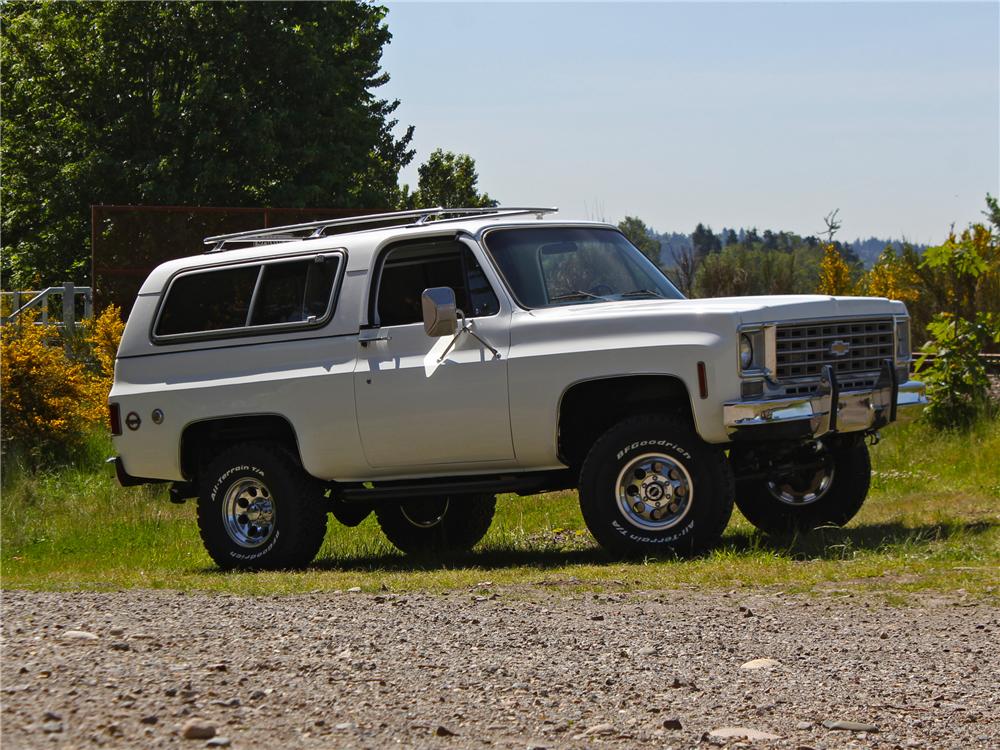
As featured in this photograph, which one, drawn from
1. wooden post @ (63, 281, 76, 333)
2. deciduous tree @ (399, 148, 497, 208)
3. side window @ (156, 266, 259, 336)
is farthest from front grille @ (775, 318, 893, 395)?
deciduous tree @ (399, 148, 497, 208)

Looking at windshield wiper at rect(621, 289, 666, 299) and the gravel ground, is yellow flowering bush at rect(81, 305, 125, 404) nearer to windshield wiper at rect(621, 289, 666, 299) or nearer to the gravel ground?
windshield wiper at rect(621, 289, 666, 299)

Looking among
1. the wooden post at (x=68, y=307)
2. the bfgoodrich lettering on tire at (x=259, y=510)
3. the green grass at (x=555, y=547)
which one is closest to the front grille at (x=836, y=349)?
the green grass at (x=555, y=547)

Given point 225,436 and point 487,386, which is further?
point 225,436

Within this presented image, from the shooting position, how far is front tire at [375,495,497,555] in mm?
11484

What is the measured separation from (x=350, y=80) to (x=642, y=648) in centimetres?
3674

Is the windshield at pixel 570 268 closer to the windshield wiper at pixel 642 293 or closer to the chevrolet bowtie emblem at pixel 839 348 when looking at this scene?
the windshield wiper at pixel 642 293

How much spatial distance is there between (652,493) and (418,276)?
2.19 metres

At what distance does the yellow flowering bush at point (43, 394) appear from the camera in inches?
690

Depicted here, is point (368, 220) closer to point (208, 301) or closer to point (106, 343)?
point (208, 301)

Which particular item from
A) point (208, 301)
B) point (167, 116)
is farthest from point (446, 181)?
point (208, 301)

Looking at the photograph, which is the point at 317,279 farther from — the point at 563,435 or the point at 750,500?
the point at 750,500

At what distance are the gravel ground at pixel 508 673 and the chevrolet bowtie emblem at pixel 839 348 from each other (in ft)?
7.18

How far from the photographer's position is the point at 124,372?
10.9 metres

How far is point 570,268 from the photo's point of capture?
32.6 feet
